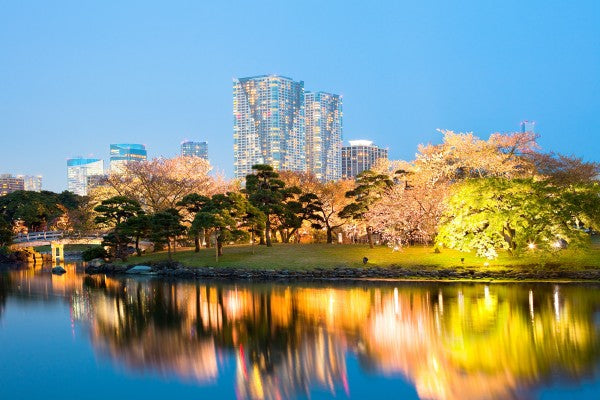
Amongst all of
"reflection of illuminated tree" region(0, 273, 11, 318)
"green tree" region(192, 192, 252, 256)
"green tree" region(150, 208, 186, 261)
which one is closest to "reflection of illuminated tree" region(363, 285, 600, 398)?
"green tree" region(192, 192, 252, 256)

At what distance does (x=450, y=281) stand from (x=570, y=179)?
2465 cm

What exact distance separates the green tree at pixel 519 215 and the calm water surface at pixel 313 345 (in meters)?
3.82

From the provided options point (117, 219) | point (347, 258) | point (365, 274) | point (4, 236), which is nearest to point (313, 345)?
point (365, 274)

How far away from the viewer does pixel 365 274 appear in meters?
32.5

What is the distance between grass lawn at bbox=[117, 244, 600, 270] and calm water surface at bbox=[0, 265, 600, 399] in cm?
404

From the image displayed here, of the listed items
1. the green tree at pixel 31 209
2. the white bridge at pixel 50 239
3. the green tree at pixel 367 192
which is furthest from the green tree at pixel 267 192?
the green tree at pixel 31 209

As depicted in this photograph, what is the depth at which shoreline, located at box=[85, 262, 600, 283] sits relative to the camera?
28719 millimetres

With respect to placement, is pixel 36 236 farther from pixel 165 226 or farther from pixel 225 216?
pixel 225 216

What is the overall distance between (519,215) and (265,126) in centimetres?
16619

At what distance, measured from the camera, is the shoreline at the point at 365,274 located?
28.7 metres

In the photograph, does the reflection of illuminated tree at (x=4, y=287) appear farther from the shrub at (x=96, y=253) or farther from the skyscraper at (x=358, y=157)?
the skyscraper at (x=358, y=157)

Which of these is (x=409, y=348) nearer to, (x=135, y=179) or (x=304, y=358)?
(x=304, y=358)

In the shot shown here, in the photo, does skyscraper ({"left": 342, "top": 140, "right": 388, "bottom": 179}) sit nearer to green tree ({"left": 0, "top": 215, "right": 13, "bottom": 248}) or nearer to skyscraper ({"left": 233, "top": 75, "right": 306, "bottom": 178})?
skyscraper ({"left": 233, "top": 75, "right": 306, "bottom": 178})

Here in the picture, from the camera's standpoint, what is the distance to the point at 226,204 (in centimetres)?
3978
